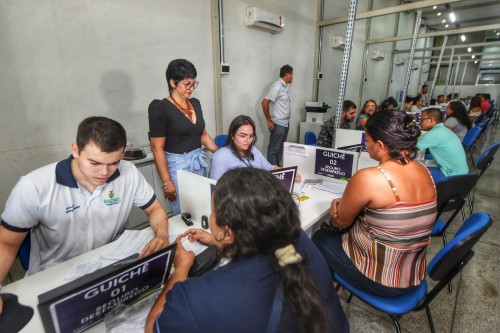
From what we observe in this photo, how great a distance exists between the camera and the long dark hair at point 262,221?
1.97 feet

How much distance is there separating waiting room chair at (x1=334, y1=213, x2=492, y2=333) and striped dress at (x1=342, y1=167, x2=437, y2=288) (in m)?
0.07

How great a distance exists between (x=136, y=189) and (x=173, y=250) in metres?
0.64

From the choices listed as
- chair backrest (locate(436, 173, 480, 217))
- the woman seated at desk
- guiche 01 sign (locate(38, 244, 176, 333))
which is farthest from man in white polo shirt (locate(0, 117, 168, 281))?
chair backrest (locate(436, 173, 480, 217))

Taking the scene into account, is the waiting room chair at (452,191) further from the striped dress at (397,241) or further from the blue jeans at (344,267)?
the blue jeans at (344,267)

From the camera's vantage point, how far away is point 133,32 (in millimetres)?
2551

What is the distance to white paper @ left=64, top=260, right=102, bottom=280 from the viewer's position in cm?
104

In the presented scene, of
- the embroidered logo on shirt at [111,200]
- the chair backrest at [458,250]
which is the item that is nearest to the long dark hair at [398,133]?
the chair backrest at [458,250]

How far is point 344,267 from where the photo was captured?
4.39ft

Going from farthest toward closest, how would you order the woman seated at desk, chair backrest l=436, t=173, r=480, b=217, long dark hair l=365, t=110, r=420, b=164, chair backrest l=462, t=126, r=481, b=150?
chair backrest l=462, t=126, r=481, b=150 < chair backrest l=436, t=173, r=480, b=217 < long dark hair l=365, t=110, r=420, b=164 < the woman seated at desk

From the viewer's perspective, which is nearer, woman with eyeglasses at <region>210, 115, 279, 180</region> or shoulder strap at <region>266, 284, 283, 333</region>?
shoulder strap at <region>266, 284, 283, 333</region>

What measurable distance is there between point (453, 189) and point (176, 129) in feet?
6.29

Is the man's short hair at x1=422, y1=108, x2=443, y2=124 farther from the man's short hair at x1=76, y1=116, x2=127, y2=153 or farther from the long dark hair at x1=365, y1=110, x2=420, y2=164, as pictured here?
the man's short hair at x1=76, y1=116, x2=127, y2=153

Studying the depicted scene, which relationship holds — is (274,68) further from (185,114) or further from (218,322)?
(218,322)

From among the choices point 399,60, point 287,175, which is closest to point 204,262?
point 287,175
